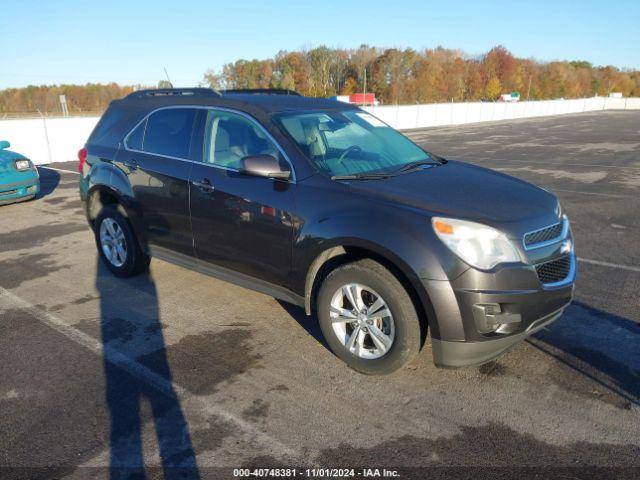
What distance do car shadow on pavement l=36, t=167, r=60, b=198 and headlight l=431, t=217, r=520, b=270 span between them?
387 inches

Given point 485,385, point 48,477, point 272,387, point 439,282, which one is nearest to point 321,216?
point 439,282

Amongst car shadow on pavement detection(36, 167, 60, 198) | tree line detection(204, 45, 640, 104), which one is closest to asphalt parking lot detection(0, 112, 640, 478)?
car shadow on pavement detection(36, 167, 60, 198)

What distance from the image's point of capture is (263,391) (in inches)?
126

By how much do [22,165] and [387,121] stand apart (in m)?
23.4

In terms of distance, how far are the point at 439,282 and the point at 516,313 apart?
1.68ft

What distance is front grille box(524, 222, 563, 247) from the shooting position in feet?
10.0

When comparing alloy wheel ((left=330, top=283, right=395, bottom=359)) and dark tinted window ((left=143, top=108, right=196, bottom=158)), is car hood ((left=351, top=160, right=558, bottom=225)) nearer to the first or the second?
alloy wheel ((left=330, top=283, right=395, bottom=359))

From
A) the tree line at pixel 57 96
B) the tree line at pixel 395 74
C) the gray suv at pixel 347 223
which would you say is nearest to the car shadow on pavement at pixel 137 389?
the gray suv at pixel 347 223

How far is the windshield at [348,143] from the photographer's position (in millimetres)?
3741

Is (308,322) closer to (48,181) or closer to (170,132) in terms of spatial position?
(170,132)

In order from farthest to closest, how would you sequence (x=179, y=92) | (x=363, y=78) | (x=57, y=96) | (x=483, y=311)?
(x=363, y=78) → (x=57, y=96) → (x=179, y=92) → (x=483, y=311)

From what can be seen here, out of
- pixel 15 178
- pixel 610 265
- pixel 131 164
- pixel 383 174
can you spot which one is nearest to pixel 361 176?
pixel 383 174

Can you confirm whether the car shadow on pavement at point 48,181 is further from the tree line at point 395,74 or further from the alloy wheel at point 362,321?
the tree line at point 395,74

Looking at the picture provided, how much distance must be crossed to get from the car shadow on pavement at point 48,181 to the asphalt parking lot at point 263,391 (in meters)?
6.38
